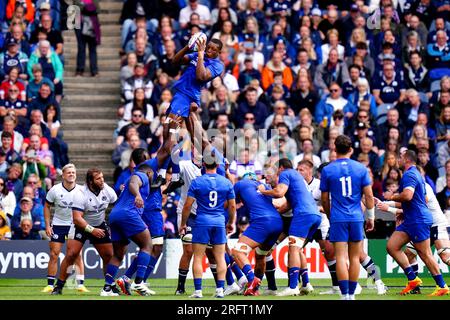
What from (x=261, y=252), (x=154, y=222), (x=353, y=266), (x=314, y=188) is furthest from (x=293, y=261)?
(x=154, y=222)

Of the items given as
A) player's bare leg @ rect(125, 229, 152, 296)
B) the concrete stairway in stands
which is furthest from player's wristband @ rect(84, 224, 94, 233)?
the concrete stairway in stands

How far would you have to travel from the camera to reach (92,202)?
2088cm

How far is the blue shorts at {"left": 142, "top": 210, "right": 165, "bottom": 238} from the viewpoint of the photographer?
21.6 m

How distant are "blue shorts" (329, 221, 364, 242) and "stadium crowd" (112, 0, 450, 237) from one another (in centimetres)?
797

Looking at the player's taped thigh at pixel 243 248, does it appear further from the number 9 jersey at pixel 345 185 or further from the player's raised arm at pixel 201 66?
the player's raised arm at pixel 201 66

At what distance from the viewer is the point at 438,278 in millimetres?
20500

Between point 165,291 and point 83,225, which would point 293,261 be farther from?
point 83,225

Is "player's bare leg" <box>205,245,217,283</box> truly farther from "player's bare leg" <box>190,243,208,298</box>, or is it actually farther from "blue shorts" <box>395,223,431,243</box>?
"blue shorts" <box>395,223,431,243</box>

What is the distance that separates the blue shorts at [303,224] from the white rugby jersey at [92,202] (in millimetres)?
3159

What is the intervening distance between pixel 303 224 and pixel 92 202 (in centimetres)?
356

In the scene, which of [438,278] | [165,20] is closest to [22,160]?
[165,20]

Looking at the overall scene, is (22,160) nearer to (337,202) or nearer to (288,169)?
(288,169)
